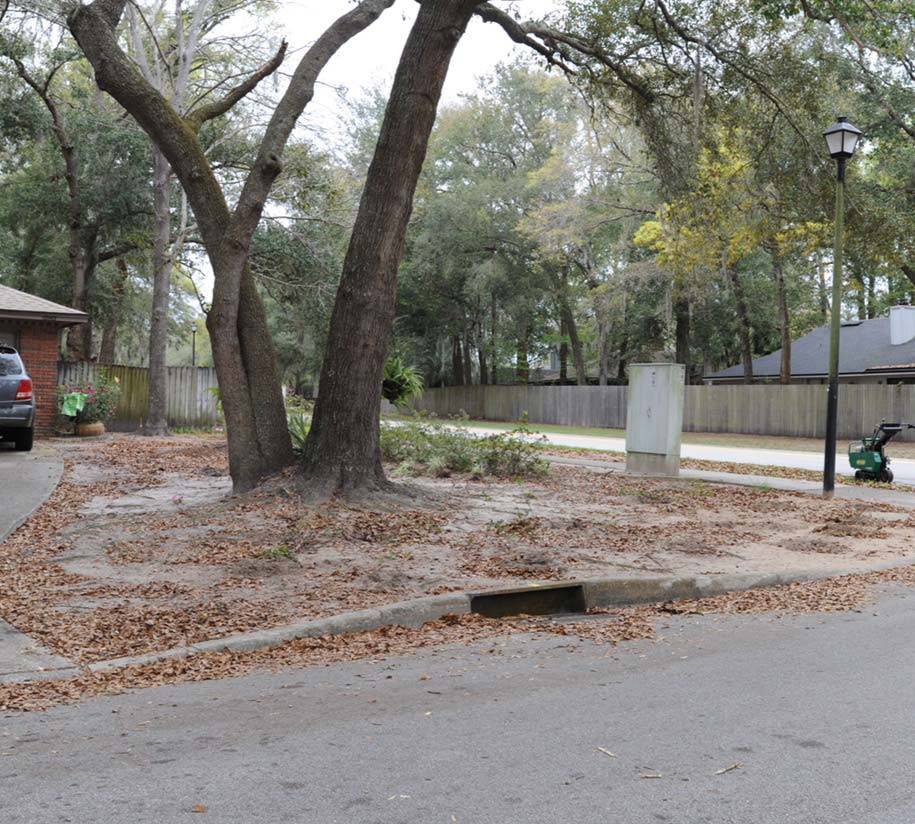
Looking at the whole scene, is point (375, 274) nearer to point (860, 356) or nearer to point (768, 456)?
point (768, 456)

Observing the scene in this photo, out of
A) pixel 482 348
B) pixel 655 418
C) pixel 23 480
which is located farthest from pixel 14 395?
pixel 482 348

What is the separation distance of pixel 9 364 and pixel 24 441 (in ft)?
5.18

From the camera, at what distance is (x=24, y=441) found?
17.0 m

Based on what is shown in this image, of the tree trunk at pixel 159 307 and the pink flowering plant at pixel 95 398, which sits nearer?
the pink flowering plant at pixel 95 398

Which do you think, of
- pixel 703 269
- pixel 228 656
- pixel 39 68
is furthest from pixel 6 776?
pixel 703 269

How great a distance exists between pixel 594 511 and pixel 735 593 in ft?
12.4

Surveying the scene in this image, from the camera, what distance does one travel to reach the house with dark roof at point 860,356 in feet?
114

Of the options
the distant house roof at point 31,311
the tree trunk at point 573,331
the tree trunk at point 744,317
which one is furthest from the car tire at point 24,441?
the tree trunk at point 573,331

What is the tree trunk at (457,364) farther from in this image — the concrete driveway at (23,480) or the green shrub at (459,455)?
the green shrub at (459,455)

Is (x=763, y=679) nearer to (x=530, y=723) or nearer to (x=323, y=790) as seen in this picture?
(x=530, y=723)

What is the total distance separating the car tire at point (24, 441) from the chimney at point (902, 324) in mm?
28644

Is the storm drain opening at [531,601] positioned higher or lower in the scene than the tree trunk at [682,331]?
lower

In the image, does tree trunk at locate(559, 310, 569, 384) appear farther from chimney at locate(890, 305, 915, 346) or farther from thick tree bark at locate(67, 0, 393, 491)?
thick tree bark at locate(67, 0, 393, 491)

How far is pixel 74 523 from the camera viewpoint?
9.31 m
